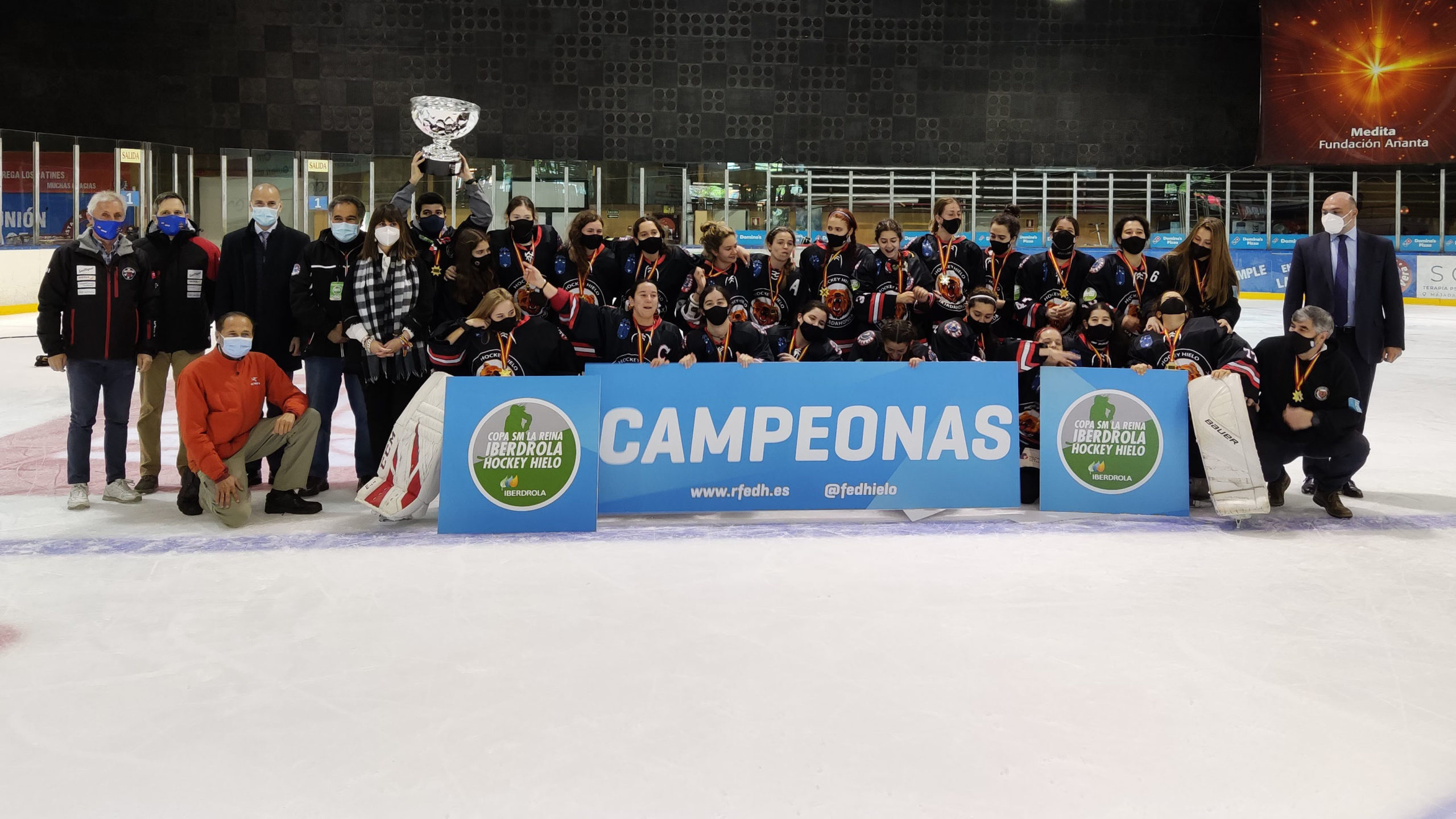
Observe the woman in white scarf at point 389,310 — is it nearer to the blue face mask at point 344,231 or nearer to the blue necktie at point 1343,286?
the blue face mask at point 344,231

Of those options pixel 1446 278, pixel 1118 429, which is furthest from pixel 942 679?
pixel 1446 278

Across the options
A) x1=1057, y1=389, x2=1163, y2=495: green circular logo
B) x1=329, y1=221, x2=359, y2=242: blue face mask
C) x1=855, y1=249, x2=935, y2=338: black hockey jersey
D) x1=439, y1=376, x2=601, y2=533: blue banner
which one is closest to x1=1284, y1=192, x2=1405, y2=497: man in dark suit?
x1=1057, y1=389, x2=1163, y2=495: green circular logo

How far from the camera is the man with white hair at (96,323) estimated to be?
18.4 feet

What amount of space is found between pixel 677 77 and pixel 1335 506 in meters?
15.8

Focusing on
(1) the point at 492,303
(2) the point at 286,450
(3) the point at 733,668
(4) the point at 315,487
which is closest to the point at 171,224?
(2) the point at 286,450

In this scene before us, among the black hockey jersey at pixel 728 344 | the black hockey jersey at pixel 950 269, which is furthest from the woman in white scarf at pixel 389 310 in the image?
the black hockey jersey at pixel 950 269

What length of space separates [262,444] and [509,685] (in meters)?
2.76

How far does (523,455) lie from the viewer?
5.25 metres

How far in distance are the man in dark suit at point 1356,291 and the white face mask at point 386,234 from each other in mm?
4483

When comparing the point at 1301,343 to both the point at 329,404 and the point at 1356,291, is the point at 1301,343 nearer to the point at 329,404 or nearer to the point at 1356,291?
the point at 1356,291

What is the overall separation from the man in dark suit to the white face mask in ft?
14.7

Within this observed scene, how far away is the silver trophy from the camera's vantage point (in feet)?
20.7

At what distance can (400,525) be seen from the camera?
5344 millimetres

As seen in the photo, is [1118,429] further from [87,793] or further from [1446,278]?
[1446,278]
